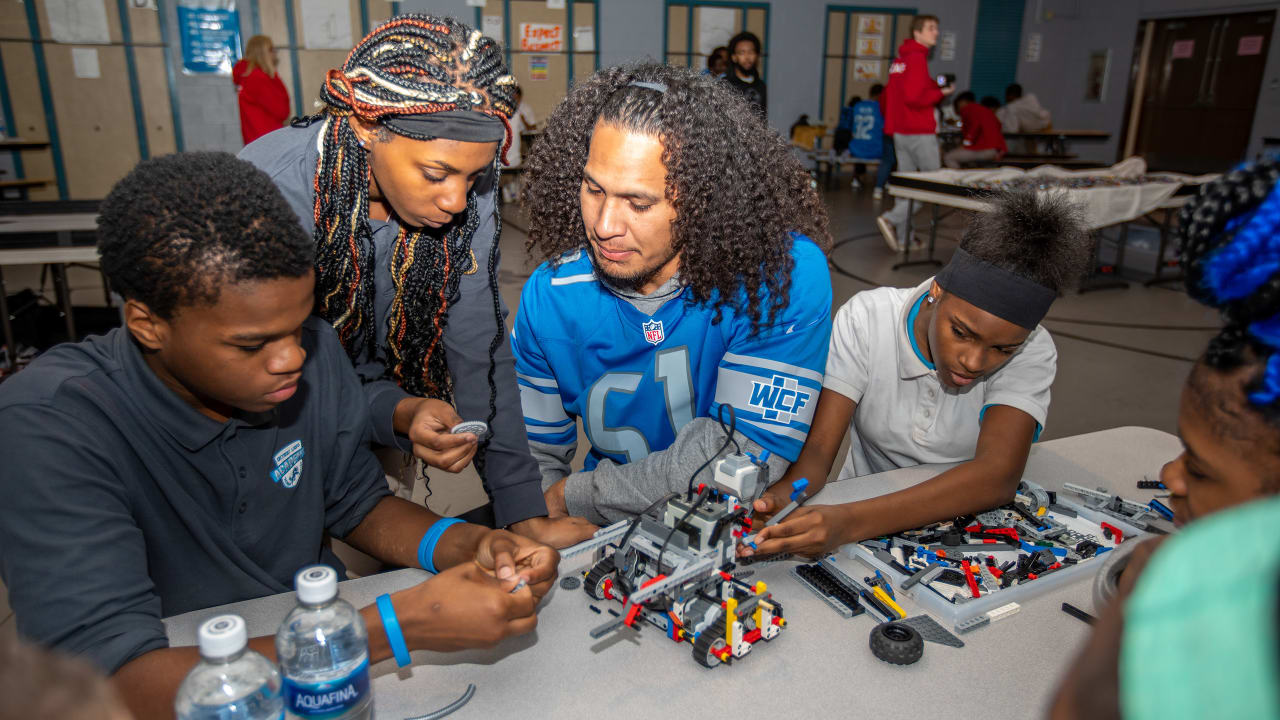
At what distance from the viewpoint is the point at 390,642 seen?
3.46 feet

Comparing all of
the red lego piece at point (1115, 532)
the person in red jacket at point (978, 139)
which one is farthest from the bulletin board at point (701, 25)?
the red lego piece at point (1115, 532)

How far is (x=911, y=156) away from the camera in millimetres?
7559

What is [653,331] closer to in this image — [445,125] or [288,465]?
[445,125]

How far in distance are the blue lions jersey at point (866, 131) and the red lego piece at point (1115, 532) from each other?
9344 mm

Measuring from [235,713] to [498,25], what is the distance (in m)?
10.2

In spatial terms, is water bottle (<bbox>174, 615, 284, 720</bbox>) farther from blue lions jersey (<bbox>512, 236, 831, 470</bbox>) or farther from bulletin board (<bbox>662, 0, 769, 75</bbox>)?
bulletin board (<bbox>662, 0, 769, 75</bbox>)

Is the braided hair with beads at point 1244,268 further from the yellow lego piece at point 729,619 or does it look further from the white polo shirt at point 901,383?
the white polo shirt at point 901,383

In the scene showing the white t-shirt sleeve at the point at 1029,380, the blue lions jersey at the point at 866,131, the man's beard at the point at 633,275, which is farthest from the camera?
the blue lions jersey at the point at 866,131

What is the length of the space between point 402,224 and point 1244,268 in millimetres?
1511

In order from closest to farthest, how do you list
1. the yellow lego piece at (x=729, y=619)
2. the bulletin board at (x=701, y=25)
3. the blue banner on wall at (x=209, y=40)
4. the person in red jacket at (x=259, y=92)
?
the yellow lego piece at (x=729, y=619)
the person in red jacket at (x=259, y=92)
the blue banner on wall at (x=209, y=40)
the bulletin board at (x=701, y=25)

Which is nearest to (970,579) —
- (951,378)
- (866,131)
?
(951,378)

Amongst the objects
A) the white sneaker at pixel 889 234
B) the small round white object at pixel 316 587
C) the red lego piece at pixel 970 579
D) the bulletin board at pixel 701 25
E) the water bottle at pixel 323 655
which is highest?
the bulletin board at pixel 701 25

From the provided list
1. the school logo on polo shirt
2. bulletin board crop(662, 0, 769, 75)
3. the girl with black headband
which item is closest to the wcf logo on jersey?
the girl with black headband

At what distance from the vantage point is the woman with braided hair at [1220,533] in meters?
0.33
